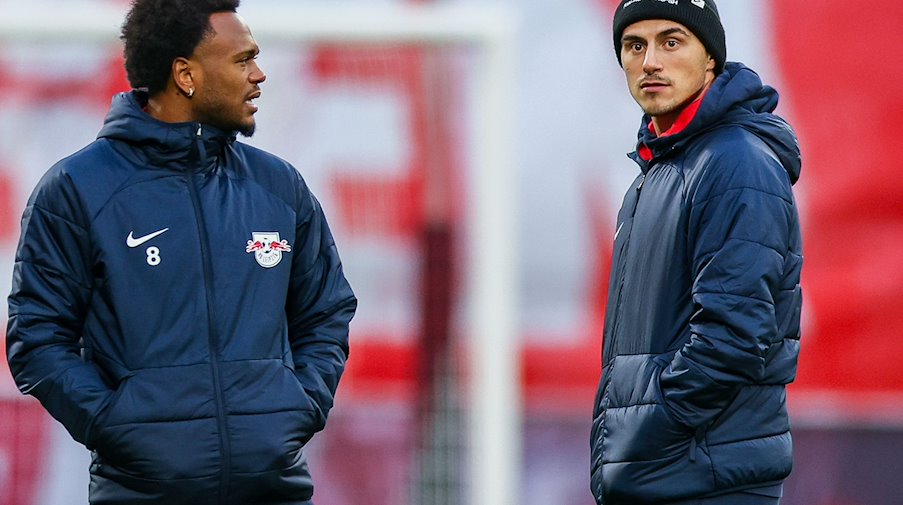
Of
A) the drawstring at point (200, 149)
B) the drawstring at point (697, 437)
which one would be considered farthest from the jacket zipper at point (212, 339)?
the drawstring at point (697, 437)

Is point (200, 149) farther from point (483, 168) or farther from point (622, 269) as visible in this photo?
point (483, 168)

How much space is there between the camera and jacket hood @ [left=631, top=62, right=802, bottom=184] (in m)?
2.63

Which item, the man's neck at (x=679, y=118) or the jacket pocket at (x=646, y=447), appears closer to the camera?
the jacket pocket at (x=646, y=447)

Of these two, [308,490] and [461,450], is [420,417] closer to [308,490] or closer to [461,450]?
[461,450]

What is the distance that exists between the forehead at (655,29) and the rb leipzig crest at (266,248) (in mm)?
804

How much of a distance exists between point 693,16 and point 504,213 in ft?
5.79

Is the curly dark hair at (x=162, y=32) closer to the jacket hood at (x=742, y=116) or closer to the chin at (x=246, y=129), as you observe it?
the chin at (x=246, y=129)

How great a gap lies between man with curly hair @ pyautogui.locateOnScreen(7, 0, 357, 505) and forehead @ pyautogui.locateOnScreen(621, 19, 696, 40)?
754 millimetres

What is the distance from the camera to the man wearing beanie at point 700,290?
8.19 ft

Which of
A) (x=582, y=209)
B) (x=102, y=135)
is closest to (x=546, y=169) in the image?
(x=582, y=209)

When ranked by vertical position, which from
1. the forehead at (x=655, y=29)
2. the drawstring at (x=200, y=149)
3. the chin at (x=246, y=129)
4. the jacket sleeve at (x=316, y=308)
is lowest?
the jacket sleeve at (x=316, y=308)

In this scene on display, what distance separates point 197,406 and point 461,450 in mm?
1941

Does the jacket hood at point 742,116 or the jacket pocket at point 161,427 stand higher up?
the jacket hood at point 742,116

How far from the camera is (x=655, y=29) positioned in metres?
2.72
